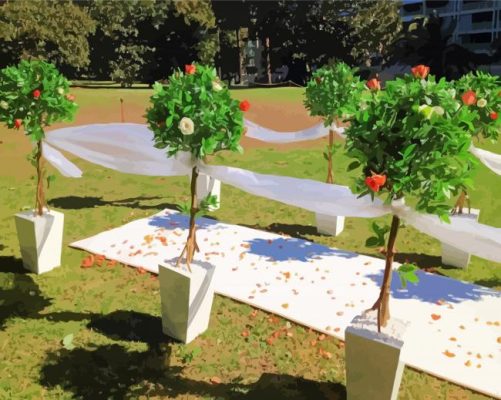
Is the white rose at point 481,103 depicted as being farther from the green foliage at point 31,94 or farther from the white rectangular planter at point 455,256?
the green foliage at point 31,94

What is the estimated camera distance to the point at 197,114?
5.46 metres

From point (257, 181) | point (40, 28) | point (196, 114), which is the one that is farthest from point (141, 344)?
point (40, 28)

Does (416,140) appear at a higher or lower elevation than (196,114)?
lower

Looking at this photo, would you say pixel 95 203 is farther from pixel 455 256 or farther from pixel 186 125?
pixel 455 256

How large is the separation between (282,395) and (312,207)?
218cm

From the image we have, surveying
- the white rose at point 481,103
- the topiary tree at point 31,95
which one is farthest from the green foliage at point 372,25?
the topiary tree at point 31,95

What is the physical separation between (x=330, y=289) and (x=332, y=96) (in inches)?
158

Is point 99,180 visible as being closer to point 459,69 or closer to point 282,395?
point 282,395

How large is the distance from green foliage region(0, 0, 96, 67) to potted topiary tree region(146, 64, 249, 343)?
35151mm

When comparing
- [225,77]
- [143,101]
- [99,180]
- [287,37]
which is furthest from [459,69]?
[99,180]

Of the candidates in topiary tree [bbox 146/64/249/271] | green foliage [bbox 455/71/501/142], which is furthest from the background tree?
topiary tree [bbox 146/64/249/271]

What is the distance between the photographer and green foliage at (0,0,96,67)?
3700 centimetres

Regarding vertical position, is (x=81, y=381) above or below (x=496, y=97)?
below

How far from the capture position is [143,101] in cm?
3288
